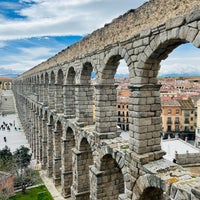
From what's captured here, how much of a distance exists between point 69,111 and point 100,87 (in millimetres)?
6416

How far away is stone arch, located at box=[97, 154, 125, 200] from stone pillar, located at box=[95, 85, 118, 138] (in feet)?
3.89

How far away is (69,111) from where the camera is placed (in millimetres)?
18203

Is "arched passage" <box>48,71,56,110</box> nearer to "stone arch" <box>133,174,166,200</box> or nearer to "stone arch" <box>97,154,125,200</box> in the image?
"stone arch" <box>97,154,125,200</box>

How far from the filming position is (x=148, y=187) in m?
8.80

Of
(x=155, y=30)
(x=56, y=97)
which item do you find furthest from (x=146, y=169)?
(x=56, y=97)

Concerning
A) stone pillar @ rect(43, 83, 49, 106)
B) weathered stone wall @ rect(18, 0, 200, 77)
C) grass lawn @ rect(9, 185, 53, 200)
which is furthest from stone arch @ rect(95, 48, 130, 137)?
stone pillar @ rect(43, 83, 49, 106)

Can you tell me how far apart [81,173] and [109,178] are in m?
3.55

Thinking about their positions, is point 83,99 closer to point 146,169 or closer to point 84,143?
point 84,143

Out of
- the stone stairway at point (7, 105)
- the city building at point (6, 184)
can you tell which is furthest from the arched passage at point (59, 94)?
the stone stairway at point (7, 105)

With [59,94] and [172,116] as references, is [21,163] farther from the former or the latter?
[172,116]

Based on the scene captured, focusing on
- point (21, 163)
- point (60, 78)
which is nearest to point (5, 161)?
point (21, 163)

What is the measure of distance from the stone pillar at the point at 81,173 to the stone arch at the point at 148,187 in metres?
6.44

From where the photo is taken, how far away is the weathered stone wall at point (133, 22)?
7602mm

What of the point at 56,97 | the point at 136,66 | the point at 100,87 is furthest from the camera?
the point at 56,97
